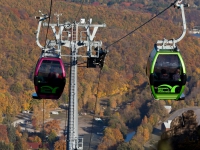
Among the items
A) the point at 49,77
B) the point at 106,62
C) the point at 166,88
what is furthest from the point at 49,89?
the point at 106,62

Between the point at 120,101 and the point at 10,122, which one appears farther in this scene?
the point at 120,101

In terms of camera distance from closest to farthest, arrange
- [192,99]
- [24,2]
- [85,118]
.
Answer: [85,118]
[192,99]
[24,2]

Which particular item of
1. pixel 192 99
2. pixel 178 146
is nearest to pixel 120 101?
pixel 192 99

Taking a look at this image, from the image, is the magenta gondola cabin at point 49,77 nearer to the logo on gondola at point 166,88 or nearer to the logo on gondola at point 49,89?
the logo on gondola at point 49,89

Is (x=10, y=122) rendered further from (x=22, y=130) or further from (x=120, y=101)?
(x=120, y=101)

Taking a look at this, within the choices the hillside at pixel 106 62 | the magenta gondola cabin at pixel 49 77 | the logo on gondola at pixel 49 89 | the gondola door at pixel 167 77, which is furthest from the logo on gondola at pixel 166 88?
the hillside at pixel 106 62

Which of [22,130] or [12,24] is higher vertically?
[12,24]

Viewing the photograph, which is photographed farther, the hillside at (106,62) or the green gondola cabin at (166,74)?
the hillside at (106,62)

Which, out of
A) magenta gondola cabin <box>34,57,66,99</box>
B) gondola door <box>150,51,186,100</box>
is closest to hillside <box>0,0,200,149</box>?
magenta gondola cabin <box>34,57,66,99</box>

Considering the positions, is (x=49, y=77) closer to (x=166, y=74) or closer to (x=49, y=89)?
(x=49, y=89)
